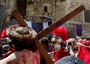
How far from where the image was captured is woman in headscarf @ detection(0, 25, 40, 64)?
3443 mm

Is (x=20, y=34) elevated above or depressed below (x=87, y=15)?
above

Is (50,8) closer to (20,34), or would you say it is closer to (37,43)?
(37,43)

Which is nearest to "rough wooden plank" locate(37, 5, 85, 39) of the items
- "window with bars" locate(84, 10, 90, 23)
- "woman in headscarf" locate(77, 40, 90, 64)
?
"woman in headscarf" locate(77, 40, 90, 64)

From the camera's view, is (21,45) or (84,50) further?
(84,50)

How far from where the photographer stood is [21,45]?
11.5 ft

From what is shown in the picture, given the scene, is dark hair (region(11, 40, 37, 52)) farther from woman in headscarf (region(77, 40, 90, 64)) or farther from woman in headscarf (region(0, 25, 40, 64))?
woman in headscarf (region(77, 40, 90, 64))

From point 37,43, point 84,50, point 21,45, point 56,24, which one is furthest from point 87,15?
point 21,45

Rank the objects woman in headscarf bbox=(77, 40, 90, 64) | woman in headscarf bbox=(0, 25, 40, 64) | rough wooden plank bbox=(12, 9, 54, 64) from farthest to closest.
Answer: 1. woman in headscarf bbox=(77, 40, 90, 64)
2. rough wooden plank bbox=(12, 9, 54, 64)
3. woman in headscarf bbox=(0, 25, 40, 64)

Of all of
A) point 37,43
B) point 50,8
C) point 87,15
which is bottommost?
point 87,15

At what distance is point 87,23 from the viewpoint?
25188 mm

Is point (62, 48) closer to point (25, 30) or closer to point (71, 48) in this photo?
point (71, 48)

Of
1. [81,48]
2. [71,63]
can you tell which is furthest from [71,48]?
[71,63]

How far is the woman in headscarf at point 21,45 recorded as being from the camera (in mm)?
3443

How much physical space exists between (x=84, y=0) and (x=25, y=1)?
453 cm
